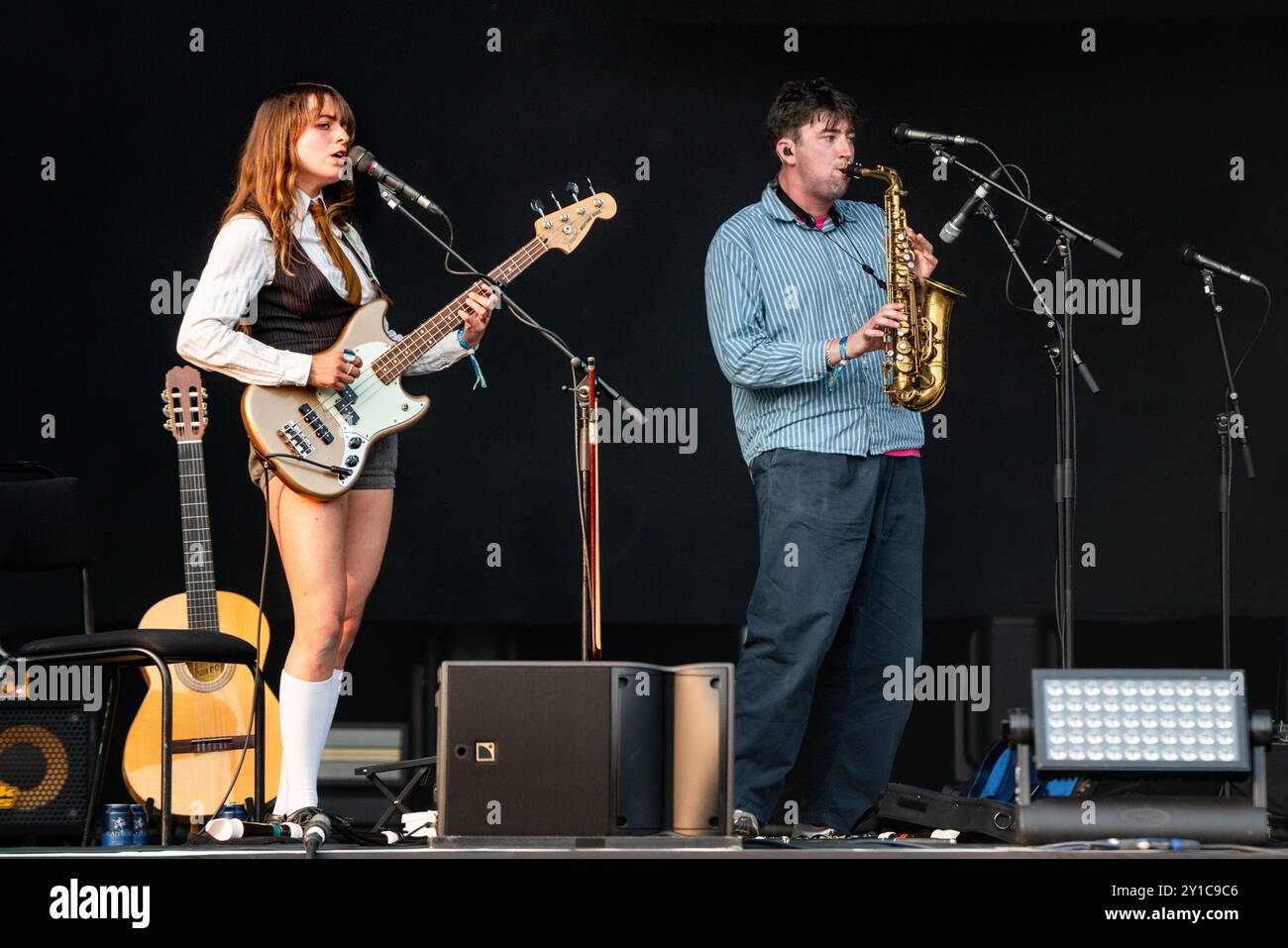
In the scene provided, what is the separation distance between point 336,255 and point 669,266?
1.66 m

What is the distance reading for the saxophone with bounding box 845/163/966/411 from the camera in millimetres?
4758

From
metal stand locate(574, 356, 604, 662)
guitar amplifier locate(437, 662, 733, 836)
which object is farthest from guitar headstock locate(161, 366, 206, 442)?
guitar amplifier locate(437, 662, 733, 836)

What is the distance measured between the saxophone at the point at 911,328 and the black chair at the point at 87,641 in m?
1.91

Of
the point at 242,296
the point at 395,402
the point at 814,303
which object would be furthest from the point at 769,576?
the point at 242,296

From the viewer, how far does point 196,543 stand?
16.9 ft

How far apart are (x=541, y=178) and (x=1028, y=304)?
1.74m

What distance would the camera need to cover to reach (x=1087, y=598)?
5.86 m

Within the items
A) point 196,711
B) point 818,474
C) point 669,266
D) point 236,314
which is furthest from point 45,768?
point 669,266

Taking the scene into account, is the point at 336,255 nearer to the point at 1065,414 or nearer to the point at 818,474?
the point at 818,474

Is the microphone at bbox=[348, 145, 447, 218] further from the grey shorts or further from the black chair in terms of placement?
the black chair

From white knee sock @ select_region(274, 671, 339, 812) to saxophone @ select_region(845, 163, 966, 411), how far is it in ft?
5.82

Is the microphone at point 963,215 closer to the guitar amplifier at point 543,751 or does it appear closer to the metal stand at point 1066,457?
the metal stand at point 1066,457
